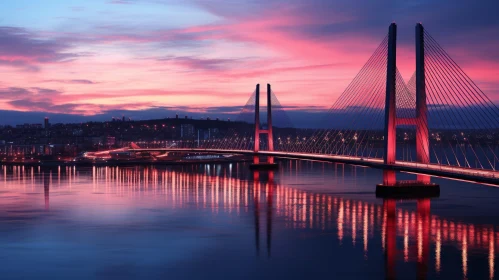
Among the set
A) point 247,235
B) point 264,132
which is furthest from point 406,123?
point 264,132

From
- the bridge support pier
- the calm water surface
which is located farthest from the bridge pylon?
the bridge support pier

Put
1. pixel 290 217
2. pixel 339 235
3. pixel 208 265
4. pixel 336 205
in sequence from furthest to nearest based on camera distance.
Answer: pixel 336 205 < pixel 290 217 < pixel 339 235 < pixel 208 265

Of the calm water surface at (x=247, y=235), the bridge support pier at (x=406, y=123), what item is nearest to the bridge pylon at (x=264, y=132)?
the calm water surface at (x=247, y=235)

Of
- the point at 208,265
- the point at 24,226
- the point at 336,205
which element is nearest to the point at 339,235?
the point at 208,265

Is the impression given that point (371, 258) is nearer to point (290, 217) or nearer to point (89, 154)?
point (290, 217)

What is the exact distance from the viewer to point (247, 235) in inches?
998

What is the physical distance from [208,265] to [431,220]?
12098 mm

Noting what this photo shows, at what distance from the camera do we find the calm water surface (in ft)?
63.9

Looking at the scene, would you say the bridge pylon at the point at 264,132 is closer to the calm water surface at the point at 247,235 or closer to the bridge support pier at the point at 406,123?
the calm water surface at the point at 247,235

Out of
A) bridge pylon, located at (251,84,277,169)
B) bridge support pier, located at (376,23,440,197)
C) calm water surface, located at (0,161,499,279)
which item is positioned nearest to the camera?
calm water surface, located at (0,161,499,279)

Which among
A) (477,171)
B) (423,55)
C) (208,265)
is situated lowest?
(208,265)

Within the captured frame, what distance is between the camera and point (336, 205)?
3491 cm

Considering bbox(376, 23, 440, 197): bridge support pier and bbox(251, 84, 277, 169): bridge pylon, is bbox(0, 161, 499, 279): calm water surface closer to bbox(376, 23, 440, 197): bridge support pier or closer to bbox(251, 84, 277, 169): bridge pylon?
bbox(376, 23, 440, 197): bridge support pier

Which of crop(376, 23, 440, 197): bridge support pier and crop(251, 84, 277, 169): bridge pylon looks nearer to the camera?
crop(376, 23, 440, 197): bridge support pier
